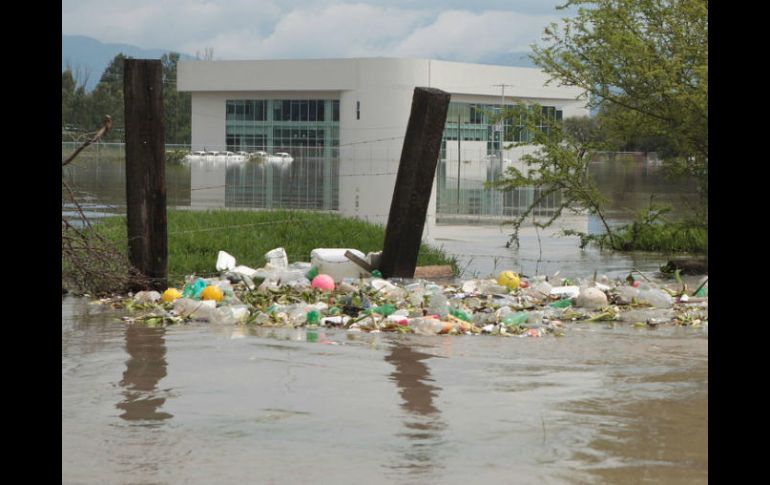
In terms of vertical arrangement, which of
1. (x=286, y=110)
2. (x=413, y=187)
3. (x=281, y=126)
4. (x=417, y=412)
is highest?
(x=286, y=110)

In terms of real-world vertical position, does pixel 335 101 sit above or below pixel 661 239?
above

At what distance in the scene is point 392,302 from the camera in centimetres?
1052

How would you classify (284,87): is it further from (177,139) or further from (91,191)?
(91,191)

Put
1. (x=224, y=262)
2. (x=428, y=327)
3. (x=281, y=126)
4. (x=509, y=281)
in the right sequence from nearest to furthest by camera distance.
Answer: (x=428, y=327) → (x=509, y=281) → (x=224, y=262) → (x=281, y=126)

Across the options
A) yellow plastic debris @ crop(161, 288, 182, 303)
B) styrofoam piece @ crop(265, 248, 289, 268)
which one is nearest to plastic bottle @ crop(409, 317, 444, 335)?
yellow plastic debris @ crop(161, 288, 182, 303)

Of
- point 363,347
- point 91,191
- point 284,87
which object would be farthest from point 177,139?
point 363,347

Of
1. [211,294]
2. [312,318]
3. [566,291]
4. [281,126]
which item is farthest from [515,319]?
[281,126]

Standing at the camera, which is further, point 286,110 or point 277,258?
point 286,110

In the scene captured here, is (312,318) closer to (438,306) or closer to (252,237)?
(438,306)

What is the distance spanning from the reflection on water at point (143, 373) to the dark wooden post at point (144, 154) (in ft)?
6.33

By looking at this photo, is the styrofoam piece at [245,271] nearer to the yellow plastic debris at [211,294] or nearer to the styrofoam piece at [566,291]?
the yellow plastic debris at [211,294]

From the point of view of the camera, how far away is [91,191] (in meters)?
31.4

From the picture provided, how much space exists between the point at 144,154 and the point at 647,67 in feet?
26.2

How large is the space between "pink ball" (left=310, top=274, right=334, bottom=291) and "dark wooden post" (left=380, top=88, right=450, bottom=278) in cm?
97
